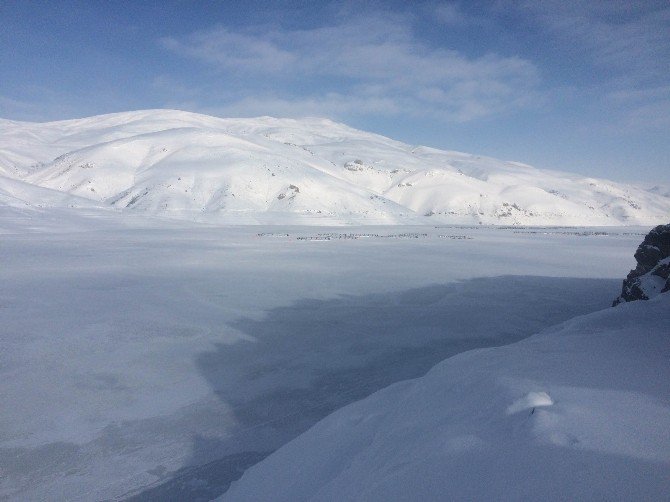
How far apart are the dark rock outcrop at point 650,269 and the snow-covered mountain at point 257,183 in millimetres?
61861

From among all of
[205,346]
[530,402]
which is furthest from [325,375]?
[530,402]

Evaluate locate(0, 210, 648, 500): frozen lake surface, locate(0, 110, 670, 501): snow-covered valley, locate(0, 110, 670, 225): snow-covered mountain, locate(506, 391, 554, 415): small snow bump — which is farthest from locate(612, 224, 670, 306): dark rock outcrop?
locate(0, 110, 670, 225): snow-covered mountain

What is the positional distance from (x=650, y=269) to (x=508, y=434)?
49.0 ft

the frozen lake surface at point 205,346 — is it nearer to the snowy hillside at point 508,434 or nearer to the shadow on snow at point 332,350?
the shadow on snow at point 332,350

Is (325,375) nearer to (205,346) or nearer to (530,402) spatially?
(205,346)

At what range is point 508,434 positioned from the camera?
3.65 m

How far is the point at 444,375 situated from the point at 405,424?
1.74 m

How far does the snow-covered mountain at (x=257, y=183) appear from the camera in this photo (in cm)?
8021

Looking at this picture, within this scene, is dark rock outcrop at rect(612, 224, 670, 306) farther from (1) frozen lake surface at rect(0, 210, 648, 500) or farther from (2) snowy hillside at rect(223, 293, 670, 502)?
(2) snowy hillside at rect(223, 293, 670, 502)

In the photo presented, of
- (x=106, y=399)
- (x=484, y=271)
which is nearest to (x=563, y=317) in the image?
(x=484, y=271)

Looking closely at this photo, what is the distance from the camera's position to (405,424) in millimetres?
5078

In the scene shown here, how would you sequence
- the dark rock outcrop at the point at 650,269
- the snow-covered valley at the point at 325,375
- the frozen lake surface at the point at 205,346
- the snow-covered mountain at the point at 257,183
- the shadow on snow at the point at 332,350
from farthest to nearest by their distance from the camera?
the snow-covered mountain at the point at 257,183 → the dark rock outcrop at the point at 650,269 → the shadow on snow at the point at 332,350 → the frozen lake surface at the point at 205,346 → the snow-covered valley at the point at 325,375

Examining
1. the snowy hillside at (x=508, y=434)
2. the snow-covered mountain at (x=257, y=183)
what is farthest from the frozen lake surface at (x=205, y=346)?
the snow-covered mountain at (x=257, y=183)

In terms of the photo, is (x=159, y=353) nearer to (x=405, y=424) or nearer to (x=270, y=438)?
(x=270, y=438)
